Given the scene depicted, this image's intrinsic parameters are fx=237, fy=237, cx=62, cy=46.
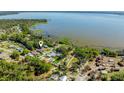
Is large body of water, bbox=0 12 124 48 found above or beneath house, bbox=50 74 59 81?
above

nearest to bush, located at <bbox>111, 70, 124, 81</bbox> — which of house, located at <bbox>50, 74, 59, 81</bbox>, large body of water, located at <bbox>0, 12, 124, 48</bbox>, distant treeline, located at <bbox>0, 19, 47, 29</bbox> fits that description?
house, located at <bbox>50, 74, 59, 81</bbox>

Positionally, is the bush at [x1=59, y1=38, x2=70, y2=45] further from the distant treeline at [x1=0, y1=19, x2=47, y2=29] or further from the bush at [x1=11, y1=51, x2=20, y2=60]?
the distant treeline at [x1=0, y1=19, x2=47, y2=29]

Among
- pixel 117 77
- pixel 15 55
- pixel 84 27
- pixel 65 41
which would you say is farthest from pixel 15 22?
pixel 117 77

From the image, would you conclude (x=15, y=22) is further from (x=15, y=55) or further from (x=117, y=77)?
(x=117, y=77)

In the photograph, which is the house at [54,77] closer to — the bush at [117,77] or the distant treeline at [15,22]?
the bush at [117,77]

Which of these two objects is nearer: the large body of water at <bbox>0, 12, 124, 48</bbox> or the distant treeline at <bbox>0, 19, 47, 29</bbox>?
the large body of water at <bbox>0, 12, 124, 48</bbox>

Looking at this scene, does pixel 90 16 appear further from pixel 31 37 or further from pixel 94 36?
pixel 31 37

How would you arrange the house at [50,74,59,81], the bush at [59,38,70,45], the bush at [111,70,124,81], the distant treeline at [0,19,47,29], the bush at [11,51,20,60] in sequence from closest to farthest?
1. the bush at [111,70,124,81]
2. the house at [50,74,59,81]
3. the bush at [11,51,20,60]
4. the bush at [59,38,70,45]
5. the distant treeline at [0,19,47,29]
